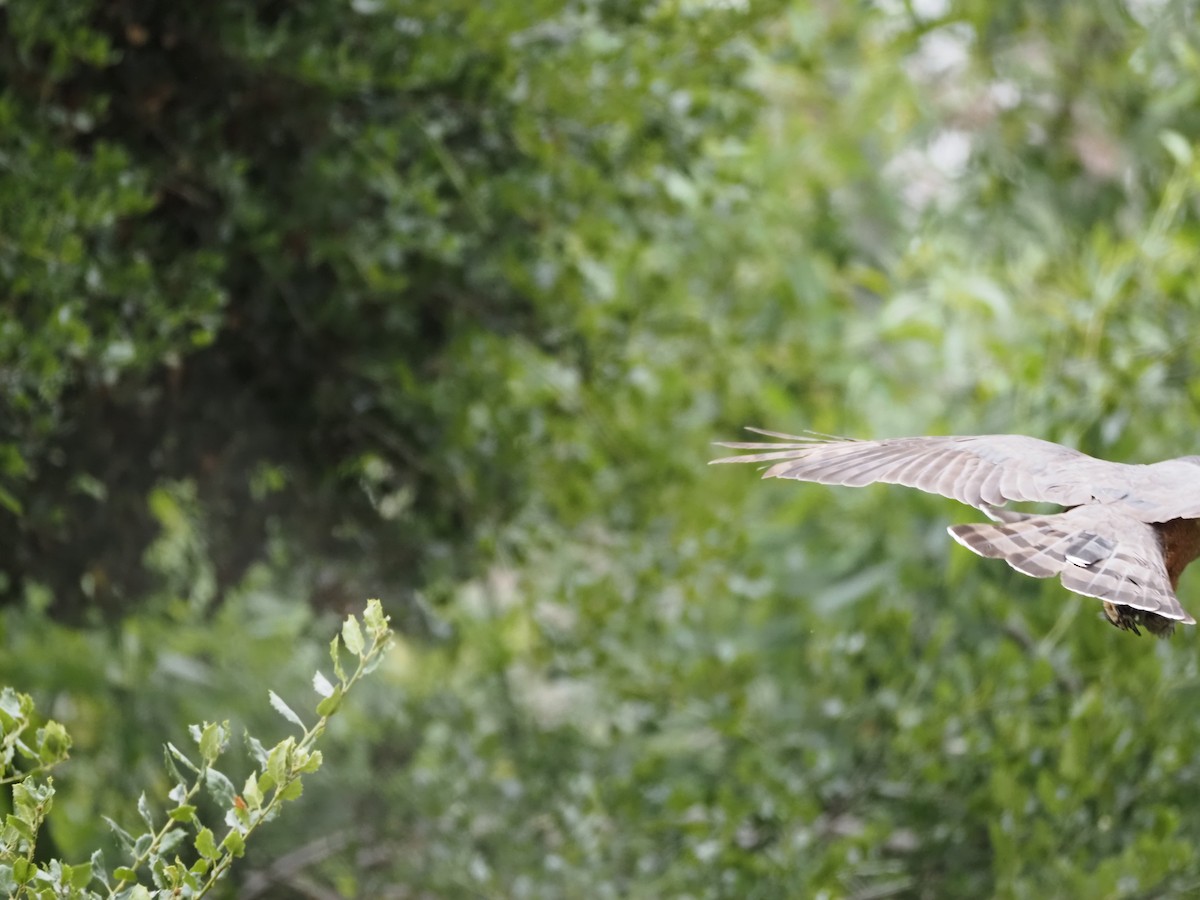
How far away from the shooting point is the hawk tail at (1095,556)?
1613 millimetres

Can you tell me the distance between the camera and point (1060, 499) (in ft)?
6.31

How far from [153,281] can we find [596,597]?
1.15 m

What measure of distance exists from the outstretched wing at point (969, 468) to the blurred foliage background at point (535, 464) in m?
0.64

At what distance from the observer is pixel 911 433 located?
132 inches

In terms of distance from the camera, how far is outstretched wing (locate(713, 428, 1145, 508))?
184 cm

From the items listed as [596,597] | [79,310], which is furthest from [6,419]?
Answer: [596,597]

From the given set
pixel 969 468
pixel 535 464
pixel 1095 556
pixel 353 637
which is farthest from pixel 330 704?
pixel 535 464

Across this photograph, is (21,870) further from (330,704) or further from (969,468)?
(969,468)

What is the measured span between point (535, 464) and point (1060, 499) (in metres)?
1.19

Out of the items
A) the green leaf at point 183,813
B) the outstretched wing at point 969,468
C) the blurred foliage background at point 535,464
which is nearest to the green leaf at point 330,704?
the green leaf at point 183,813

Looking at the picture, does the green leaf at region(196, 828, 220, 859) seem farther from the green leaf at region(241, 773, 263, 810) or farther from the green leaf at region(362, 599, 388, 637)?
the green leaf at region(362, 599, 388, 637)

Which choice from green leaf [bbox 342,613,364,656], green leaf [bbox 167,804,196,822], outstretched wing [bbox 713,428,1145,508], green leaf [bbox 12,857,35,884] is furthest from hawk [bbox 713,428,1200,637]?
green leaf [bbox 12,857,35,884]

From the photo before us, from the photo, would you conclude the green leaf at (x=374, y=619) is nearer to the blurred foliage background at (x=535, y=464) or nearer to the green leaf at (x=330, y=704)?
the green leaf at (x=330, y=704)

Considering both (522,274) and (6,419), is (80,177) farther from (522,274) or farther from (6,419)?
(522,274)
